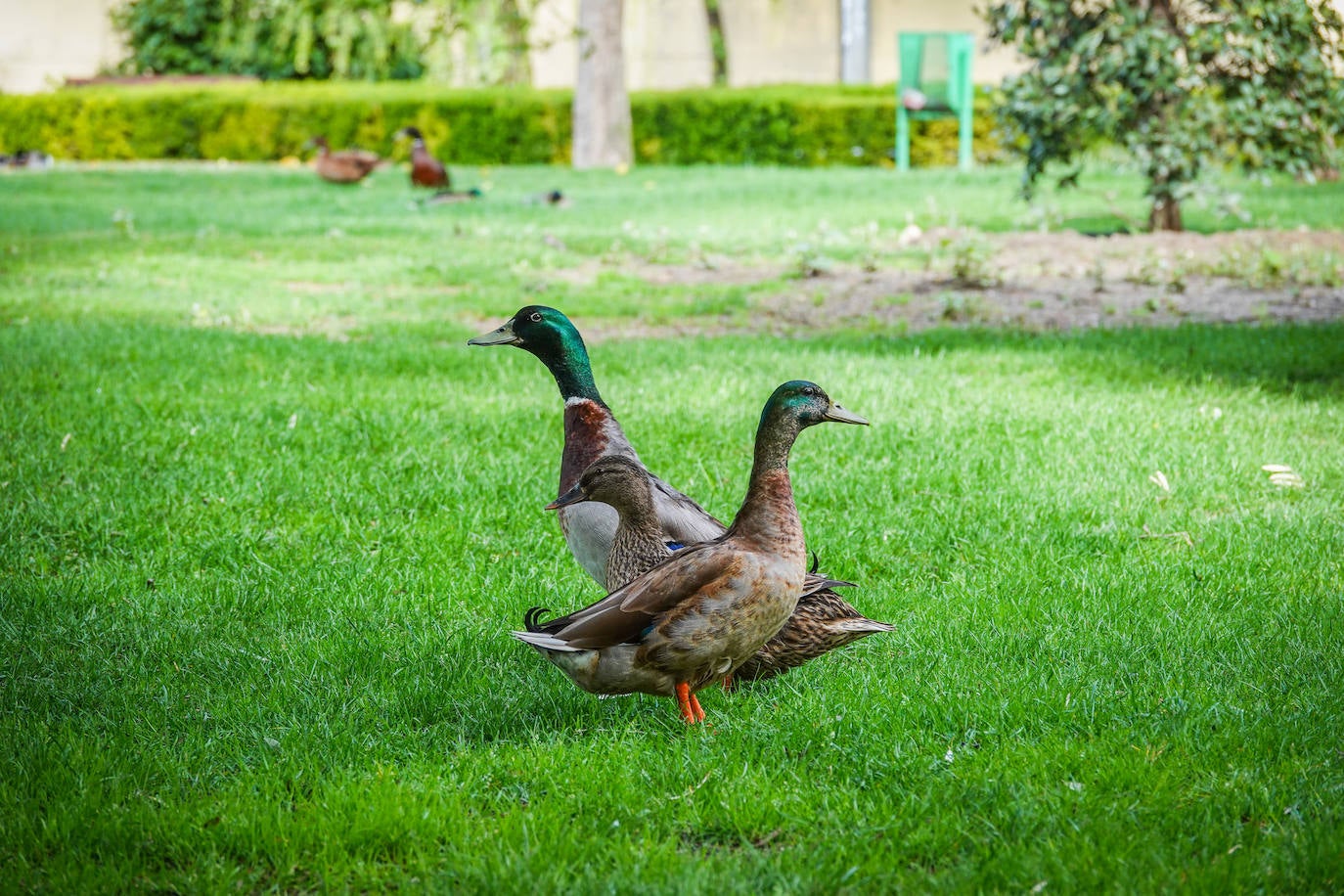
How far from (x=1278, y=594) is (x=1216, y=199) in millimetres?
8632

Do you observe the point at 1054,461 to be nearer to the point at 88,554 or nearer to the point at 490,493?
the point at 490,493

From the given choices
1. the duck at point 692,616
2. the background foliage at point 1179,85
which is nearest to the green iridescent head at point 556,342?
the duck at point 692,616

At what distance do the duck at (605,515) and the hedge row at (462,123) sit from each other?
19208 millimetres

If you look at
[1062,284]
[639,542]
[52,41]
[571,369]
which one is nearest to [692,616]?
[639,542]

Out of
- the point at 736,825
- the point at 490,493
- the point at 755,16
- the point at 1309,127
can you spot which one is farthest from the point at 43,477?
the point at 755,16

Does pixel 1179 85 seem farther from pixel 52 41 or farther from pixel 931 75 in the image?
pixel 52 41

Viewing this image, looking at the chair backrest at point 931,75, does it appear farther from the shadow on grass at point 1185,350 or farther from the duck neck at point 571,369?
the duck neck at point 571,369

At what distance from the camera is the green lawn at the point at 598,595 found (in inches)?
113

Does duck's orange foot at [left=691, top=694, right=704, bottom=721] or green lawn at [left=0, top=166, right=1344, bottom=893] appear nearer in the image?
green lawn at [left=0, top=166, right=1344, bottom=893]

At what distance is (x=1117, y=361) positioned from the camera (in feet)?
25.7

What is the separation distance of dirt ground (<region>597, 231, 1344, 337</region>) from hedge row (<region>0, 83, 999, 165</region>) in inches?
438

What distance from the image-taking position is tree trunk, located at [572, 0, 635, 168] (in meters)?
21.4

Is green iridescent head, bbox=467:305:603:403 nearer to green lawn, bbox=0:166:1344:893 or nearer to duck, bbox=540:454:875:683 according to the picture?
green lawn, bbox=0:166:1344:893

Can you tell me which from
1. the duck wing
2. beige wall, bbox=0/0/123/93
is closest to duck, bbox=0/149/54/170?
beige wall, bbox=0/0/123/93
